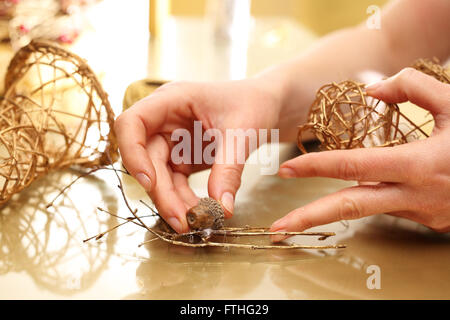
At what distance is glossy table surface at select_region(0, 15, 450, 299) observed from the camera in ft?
1.54

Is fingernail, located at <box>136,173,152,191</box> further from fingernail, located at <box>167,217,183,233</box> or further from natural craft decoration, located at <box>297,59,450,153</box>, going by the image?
natural craft decoration, located at <box>297,59,450,153</box>

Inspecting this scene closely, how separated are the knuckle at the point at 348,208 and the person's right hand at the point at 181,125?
0.11 meters

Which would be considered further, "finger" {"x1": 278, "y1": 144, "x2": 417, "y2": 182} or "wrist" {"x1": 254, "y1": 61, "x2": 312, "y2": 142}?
"wrist" {"x1": 254, "y1": 61, "x2": 312, "y2": 142}

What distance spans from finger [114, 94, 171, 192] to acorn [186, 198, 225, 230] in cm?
6

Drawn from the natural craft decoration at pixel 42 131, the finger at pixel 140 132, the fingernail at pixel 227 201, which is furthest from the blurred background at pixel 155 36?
the fingernail at pixel 227 201

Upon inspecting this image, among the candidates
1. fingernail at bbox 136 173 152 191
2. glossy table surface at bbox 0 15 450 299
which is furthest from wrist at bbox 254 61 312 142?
fingernail at bbox 136 173 152 191

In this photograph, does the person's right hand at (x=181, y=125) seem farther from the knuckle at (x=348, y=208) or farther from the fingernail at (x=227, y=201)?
the knuckle at (x=348, y=208)

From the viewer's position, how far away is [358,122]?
54 cm

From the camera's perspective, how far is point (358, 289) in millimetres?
476

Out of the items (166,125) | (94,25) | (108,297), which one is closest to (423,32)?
(166,125)

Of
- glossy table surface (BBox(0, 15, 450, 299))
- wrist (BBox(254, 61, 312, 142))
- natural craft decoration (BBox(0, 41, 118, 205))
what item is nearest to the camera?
glossy table surface (BBox(0, 15, 450, 299))

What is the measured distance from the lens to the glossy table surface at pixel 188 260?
0.47m

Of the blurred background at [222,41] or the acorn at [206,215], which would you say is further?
the blurred background at [222,41]

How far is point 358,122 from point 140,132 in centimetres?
23
